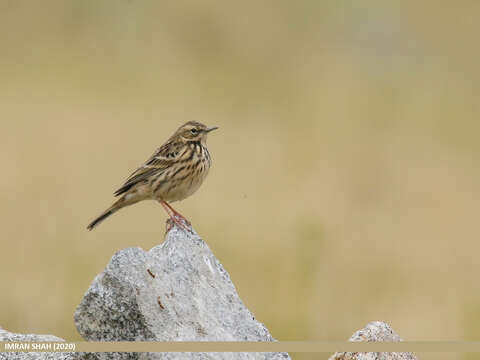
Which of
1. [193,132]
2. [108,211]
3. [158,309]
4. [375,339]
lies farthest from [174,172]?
[158,309]

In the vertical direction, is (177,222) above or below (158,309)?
above

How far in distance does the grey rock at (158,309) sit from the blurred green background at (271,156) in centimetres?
573

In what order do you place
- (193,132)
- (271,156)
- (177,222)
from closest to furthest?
(177,222), (193,132), (271,156)

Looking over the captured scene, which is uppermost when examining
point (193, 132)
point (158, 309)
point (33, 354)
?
point (193, 132)

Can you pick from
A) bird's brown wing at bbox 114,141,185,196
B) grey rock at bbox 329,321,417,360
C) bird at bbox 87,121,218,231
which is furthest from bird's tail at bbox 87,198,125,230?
grey rock at bbox 329,321,417,360

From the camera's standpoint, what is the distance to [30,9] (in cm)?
3522

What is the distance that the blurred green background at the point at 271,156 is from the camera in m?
17.9

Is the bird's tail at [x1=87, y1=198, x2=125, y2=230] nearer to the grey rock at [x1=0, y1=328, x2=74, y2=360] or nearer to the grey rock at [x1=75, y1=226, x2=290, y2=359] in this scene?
the grey rock at [x1=0, y1=328, x2=74, y2=360]

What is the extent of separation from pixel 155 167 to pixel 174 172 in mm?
355

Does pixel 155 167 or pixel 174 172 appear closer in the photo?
pixel 174 172

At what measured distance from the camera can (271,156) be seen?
25.5 meters

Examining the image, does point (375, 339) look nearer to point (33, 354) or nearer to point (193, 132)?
point (33, 354)

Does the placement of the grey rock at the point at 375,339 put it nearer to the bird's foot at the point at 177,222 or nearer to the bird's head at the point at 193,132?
the bird's foot at the point at 177,222

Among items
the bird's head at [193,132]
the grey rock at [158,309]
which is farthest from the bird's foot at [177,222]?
the bird's head at [193,132]
